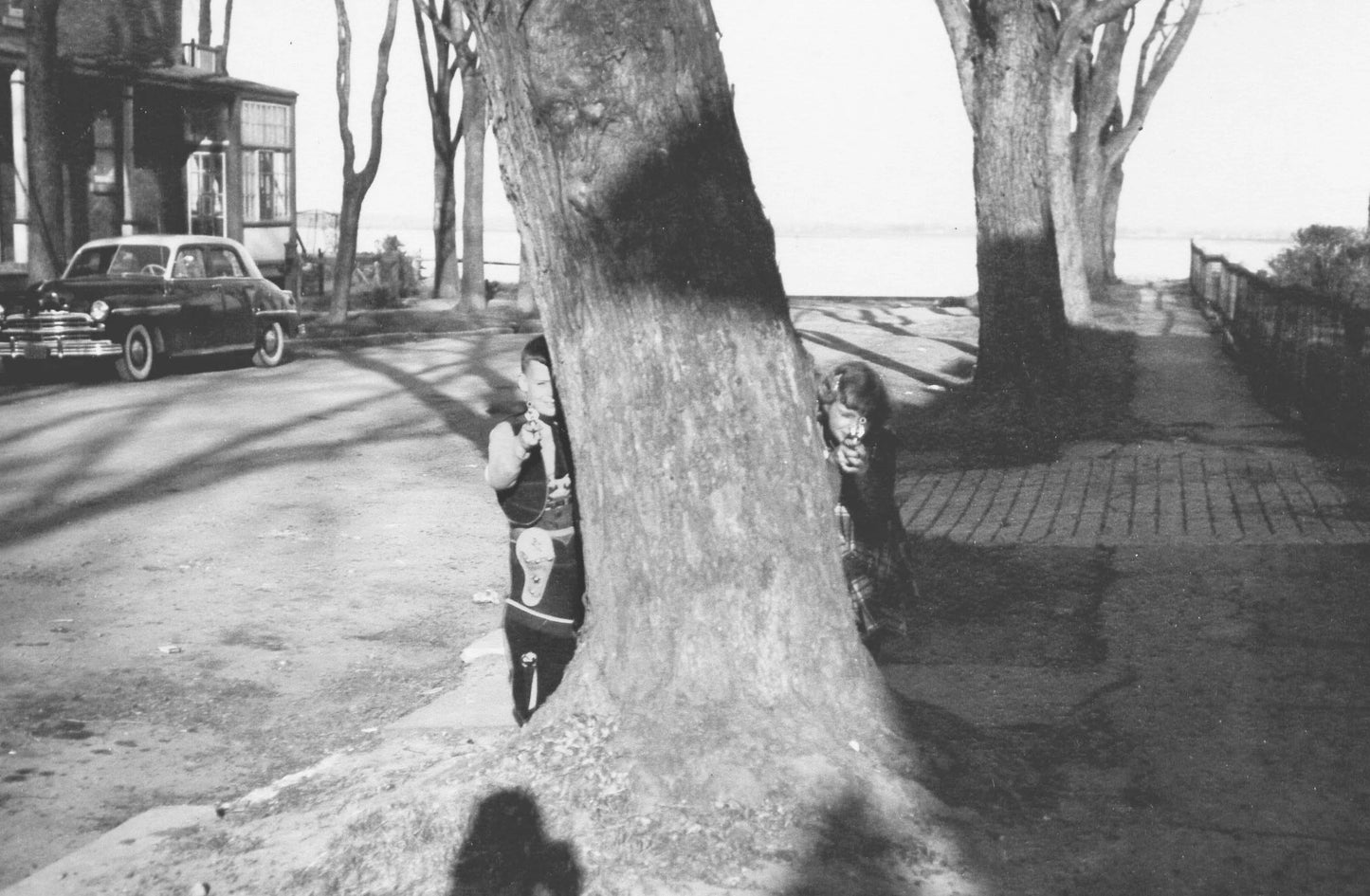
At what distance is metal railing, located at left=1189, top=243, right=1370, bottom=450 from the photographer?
34.2 ft

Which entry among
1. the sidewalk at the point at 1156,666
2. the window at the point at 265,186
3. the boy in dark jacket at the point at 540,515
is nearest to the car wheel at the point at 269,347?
the sidewalk at the point at 1156,666

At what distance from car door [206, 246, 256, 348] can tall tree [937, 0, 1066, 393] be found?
9.95 metres

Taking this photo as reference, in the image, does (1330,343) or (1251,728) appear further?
(1330,343)

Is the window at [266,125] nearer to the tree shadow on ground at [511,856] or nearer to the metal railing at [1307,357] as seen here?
the metal railing at [1307,357]

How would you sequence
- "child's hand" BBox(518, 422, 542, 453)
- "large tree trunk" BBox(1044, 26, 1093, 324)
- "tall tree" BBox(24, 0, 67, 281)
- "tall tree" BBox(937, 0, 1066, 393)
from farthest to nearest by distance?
"tall tree" BBox(24, 0, 67, 281), "large tree trunk" BBox(1044, 26, 1093, 324), "tall tree" BBox(937, 0, 1066, 393), "child's hand" BBox(518, 422, 542, 453)

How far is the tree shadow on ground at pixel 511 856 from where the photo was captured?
370 cm

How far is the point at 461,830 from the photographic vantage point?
152 inches

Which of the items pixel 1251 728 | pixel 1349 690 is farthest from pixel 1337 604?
pixel 1251 728

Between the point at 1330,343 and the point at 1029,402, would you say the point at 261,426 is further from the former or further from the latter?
the point at 1330,343

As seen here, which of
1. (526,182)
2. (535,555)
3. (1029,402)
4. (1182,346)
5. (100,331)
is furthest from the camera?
(1182,346)

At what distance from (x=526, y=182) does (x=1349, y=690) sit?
3.40 m

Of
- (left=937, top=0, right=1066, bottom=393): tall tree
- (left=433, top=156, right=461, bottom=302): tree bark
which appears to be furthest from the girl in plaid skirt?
(left=433, top=156, right=461, bottom=302): tree bark

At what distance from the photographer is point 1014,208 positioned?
1212cm

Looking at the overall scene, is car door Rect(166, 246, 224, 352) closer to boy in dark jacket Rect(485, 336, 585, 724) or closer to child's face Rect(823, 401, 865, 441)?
child's face Rect(823, 401, 865, 441)
